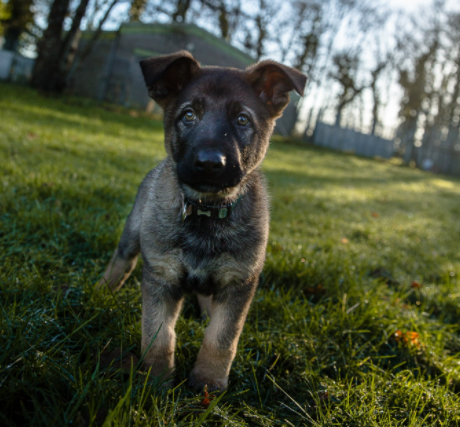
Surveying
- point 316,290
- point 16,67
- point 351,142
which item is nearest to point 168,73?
point 316,290

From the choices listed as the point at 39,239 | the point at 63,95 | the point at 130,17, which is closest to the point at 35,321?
the point at 39,239

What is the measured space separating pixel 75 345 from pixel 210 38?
27289 millimetres

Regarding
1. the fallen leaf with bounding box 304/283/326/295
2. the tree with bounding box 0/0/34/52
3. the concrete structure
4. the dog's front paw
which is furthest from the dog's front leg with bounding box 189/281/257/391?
the tree with bounding box 0/0/34/52

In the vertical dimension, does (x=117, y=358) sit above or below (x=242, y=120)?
below

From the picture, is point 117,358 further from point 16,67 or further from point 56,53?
point 16,67

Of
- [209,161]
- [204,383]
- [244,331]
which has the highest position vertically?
[209,161]

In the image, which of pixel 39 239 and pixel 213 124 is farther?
pixel 39 239

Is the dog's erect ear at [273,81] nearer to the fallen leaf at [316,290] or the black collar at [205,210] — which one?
the black collar at [205,210]

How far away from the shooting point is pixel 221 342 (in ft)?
7.89

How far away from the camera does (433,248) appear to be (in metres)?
6.56

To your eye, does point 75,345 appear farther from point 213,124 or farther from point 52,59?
point 52,59

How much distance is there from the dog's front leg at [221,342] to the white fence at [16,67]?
87.2 feet

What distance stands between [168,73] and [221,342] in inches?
77.0

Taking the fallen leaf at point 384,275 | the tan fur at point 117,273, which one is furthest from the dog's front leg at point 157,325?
the fallen leaf at point 384,275
